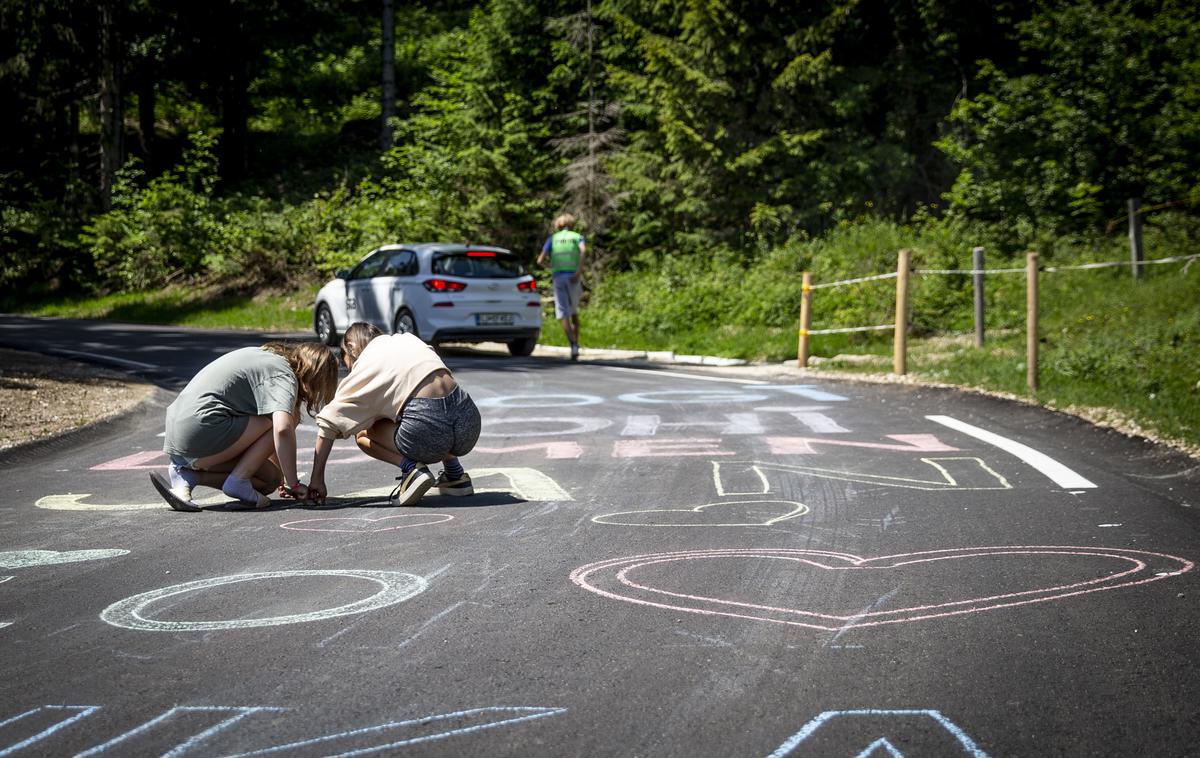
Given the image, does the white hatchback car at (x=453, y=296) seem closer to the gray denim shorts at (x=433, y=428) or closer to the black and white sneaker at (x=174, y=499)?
the gray denim shorts at (x=433, y=428)

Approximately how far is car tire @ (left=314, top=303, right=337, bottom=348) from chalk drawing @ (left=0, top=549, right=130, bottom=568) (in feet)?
46.2

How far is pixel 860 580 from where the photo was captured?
4.77m

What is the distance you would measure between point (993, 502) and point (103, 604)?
184 inches

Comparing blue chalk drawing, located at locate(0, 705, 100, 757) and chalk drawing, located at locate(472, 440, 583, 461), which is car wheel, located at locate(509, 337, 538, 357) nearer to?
chalk drawing, located at locate(472, 440, 583, 461)

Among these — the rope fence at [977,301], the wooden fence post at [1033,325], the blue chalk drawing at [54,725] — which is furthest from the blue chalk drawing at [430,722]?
the wooden fence post at [1033,325]

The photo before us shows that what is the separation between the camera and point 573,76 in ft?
89.7

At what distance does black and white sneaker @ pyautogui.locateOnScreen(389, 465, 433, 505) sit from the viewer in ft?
21.5

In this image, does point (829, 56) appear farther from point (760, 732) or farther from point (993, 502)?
point (760, 732)

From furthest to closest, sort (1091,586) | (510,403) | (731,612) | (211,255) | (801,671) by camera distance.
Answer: (211,255) < (510,403) < (1091,586) < (731,612) < (801,671)

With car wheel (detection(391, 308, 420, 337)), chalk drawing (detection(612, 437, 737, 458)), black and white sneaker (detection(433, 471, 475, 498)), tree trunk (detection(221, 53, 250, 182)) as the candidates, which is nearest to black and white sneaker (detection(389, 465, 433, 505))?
black and white sneaker (detection(433, 471, 475, 498))

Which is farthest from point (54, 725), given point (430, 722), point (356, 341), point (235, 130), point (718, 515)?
point (235, 130)

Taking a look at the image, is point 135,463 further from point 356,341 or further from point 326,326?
point 326,326

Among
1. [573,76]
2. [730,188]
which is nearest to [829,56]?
[730,188]

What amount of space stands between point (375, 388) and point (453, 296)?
34.3ft
